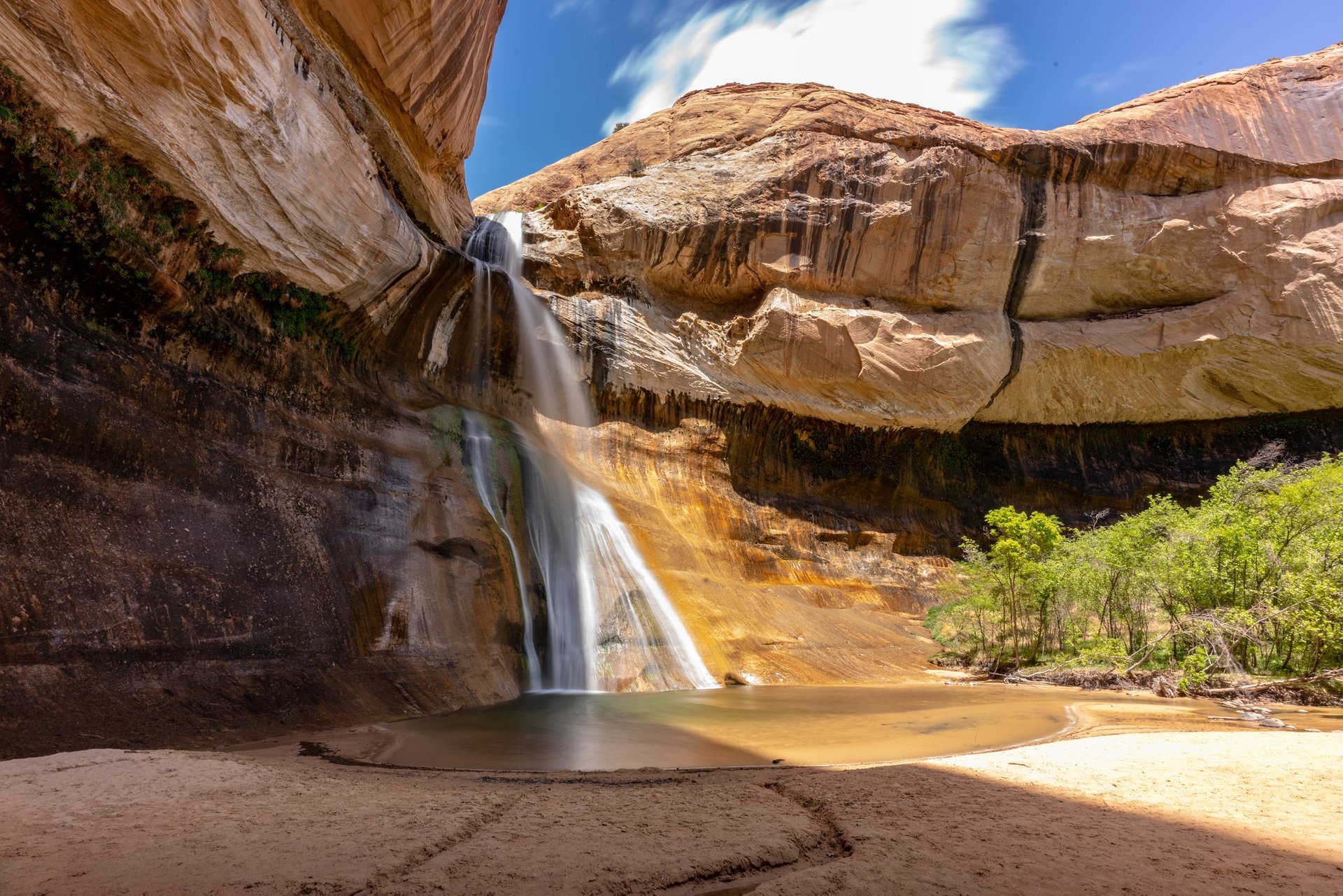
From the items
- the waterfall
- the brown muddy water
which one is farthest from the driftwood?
the waterfall

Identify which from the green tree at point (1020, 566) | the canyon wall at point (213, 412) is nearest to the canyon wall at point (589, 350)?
the canyon wall at point (213, 412)

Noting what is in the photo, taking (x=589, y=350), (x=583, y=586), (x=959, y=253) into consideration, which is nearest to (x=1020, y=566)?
(x=583, y=586)

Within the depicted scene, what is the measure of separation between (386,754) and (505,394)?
594 inches

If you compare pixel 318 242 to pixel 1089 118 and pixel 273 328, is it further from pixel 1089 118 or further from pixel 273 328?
pixel 1089 118

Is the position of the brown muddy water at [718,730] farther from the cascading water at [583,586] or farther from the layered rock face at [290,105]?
the layered rock face at [290,105]

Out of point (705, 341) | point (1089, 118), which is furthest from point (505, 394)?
point (1089, 118)

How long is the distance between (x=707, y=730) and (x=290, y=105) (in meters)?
11.1

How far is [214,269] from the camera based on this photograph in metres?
11.0

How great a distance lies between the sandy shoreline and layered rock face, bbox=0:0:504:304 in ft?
25.8

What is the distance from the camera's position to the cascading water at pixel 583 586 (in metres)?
13.1

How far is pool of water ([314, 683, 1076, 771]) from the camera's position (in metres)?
6.51

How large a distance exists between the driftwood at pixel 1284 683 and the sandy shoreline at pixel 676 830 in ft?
20.1

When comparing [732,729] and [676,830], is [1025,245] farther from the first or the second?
[676,830]

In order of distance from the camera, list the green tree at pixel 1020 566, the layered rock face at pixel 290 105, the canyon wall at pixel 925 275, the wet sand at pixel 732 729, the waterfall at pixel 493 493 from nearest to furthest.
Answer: the wet sand at pixel 732 729 < the layered rock face at pixel 290 105 < the waterfall at pixel 493 493 < the green tree at pixel 1020 566 < the canyon wall at pixel 925 275
